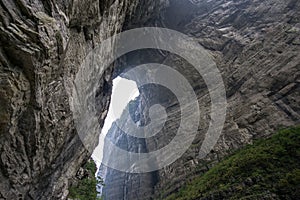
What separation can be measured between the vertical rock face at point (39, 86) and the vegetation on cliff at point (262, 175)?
7.17 metres

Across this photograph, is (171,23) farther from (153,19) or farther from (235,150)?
(235,150)

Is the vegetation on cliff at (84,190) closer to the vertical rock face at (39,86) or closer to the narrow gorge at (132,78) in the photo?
the narrow gorge at (132,78)

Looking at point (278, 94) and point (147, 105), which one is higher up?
point (147, 105)

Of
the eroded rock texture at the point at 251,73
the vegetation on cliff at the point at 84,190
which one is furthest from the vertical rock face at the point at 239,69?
the vegetation on cliff at the point at 84,190

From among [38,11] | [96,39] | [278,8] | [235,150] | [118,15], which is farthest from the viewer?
[278,8]

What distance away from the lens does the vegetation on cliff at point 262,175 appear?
10.6 meters

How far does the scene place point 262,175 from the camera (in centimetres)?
1188

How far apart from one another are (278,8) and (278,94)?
32.1 feet

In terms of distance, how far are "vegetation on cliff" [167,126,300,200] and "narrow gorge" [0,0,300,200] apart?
31cm

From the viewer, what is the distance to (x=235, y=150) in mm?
17359

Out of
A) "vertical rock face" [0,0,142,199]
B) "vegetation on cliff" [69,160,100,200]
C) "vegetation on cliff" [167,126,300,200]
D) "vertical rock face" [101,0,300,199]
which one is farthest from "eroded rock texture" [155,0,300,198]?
"vertical rock face" [0,0,142,199]

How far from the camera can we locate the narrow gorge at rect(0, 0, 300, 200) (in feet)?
22.2

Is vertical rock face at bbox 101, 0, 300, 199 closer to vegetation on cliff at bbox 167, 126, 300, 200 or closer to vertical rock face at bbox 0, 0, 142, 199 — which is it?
vegetation on cliff at bbox 167, 126, 300, 200

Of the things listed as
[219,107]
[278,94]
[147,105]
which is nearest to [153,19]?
[147,105]
